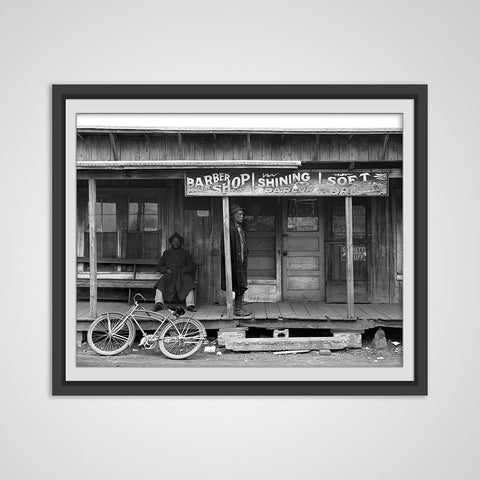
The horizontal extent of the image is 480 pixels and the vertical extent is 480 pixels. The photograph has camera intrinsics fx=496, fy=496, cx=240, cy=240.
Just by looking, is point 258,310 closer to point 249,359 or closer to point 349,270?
point 249,359

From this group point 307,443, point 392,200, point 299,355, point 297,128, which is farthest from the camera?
point 392,200

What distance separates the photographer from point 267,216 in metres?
9.03

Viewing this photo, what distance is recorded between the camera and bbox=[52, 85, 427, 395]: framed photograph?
3.73 metres

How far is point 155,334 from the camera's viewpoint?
682 centimetres

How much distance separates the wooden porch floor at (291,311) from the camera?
7.35 metres

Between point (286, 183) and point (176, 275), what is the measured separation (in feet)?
7.59

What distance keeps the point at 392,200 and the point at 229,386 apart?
20.1ft

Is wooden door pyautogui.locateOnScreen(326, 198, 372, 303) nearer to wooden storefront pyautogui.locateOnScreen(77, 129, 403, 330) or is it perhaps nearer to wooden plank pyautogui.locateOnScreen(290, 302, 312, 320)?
wooden storefront pyautogui.locateOnScreen(77, 129, 403, 330)

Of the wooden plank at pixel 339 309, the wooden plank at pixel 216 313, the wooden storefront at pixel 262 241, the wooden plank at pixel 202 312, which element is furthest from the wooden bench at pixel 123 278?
the wooden plank at pixel 339 309

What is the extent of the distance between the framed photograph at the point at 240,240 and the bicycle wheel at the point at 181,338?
27mm

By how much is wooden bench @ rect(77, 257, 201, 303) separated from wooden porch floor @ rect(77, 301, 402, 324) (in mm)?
339
